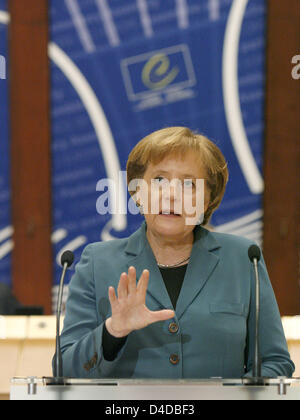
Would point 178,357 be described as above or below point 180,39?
below

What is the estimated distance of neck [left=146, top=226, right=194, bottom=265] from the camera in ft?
5.39

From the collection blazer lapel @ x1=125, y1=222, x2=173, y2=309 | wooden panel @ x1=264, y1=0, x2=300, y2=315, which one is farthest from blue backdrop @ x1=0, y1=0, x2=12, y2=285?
blazer lapel @ x1=125, y1=222, x2=173, y2=309

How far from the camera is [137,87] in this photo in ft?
12.1

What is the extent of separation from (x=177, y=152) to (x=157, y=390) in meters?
0.57

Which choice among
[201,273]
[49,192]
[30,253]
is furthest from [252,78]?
[201,273]

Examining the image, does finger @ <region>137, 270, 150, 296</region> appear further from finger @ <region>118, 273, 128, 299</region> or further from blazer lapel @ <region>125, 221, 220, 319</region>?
blazer lapel @ <region>125, 221, 220, 319</region>

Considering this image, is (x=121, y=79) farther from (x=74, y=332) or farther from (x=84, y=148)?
(x=74, y=332)

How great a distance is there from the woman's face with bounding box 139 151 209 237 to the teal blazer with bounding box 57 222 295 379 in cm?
11

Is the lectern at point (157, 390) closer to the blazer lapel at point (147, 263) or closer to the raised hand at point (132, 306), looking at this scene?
the raised hand at point (132, 306)

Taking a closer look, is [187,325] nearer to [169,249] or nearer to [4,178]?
[169,249]
